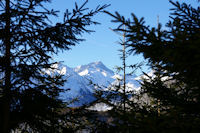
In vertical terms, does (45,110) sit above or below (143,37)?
below

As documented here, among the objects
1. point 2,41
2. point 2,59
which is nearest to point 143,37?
point 2,59

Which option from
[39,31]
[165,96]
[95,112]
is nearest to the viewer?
[165,96]

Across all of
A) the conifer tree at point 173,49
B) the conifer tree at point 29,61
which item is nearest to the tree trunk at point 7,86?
the conifer tree at point 29,61

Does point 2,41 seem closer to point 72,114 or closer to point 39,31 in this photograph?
point 39,31

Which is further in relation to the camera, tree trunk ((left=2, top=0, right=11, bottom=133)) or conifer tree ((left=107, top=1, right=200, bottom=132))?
tree trunk ((left=2, top=0, right=11, bottom=133))

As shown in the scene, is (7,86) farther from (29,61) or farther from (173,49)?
(173,49)

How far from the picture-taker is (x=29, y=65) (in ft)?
16.6

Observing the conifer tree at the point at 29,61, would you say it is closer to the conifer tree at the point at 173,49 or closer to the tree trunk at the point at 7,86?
the tree trunk at the point at 7,86

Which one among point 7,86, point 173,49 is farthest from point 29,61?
point 173,49

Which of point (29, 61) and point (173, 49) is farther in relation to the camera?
point (29, 61)

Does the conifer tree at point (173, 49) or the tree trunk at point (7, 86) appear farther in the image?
the tree trunk at point (7, 86)

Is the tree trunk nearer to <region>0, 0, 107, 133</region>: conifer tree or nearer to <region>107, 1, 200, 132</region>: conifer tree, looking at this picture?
<region>0, 0, 107, 133</region>: conifer tree

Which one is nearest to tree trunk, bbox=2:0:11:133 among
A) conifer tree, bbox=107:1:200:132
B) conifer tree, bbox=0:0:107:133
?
conifer tree, bbox=0:0:107:133

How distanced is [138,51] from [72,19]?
2612mm
